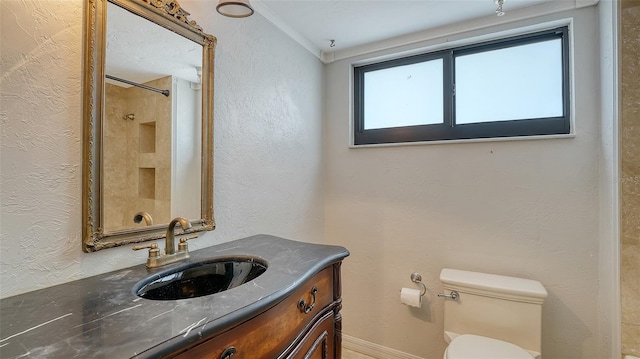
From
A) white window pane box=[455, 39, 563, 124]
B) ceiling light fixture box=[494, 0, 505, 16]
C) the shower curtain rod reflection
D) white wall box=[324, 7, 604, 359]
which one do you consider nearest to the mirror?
the shower curtain rod reflection

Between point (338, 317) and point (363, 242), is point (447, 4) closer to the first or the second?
point (363, 242)

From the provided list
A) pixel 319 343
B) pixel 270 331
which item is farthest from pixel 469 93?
pixel 270 331

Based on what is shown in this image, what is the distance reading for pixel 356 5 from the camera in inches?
63.6

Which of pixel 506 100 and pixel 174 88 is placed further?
pixel 506 100

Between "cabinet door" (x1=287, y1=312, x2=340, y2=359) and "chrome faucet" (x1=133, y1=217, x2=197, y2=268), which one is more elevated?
"chrome faucet" (x1=133, y1=217, x2=197, y2=268)

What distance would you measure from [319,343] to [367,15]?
5.64 ft

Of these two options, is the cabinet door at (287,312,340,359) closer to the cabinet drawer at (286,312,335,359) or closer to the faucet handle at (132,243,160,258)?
the cabinet drawer at (286,312,335,359)

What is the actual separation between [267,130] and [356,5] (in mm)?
847

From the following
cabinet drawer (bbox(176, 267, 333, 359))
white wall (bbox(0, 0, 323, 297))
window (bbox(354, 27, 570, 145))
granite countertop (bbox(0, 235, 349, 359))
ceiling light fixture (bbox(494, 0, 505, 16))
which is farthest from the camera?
window (bbox(354, 27, 570, 145))

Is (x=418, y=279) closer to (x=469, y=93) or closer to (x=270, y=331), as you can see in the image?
(x=469, y=93)

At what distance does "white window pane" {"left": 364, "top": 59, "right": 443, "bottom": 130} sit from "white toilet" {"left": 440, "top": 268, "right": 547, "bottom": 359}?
104 centimetres

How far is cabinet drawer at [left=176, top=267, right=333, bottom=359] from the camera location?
650mm

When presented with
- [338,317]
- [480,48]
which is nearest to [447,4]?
[480,48]

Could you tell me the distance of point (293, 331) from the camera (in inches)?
36.4
